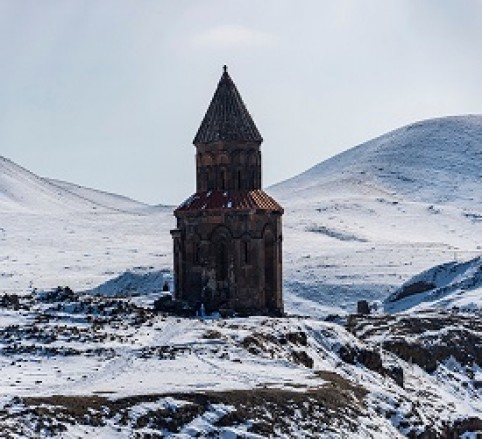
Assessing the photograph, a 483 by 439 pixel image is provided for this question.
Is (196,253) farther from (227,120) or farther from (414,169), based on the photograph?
(414,169)

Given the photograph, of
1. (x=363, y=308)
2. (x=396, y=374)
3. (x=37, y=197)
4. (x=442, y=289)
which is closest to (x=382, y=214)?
(x=37, y=197)

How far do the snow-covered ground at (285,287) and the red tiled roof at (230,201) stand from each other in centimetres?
502

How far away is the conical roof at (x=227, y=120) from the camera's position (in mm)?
45062

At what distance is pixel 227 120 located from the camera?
149 feet

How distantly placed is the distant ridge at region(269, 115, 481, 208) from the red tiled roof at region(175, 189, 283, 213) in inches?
4454

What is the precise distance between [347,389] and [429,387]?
12.1 metres

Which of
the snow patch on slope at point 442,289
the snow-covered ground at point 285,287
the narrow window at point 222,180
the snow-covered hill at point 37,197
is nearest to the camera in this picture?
the snow-covered ground at point 285,287

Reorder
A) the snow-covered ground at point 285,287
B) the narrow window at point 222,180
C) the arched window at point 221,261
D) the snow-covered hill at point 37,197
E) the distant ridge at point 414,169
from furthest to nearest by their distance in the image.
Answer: the distant ridge at point 414,169
the snow-covered hill at point 37,197
the narrow window at point 222,180
the arched window at point 221,261
the snow-covered ground at point 285,287

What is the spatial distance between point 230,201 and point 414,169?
440ft

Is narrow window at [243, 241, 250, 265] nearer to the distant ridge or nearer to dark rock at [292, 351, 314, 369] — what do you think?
dark rock at [292, 351, 314, 369]

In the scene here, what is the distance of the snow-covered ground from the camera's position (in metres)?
28.6

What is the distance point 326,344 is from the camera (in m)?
37.8

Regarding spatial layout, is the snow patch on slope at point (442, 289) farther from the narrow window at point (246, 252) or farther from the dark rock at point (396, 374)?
the dark rock at point (396, 374)

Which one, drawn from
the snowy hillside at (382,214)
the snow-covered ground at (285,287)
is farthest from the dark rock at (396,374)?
the snowy hillside at (382,214)
